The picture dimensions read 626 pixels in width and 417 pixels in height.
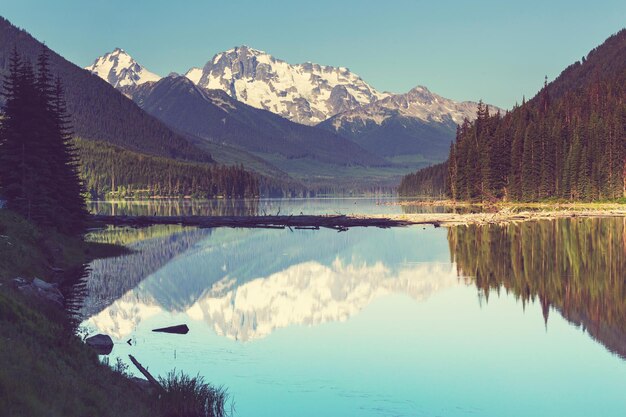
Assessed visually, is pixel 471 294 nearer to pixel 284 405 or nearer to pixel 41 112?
pixel 284 405

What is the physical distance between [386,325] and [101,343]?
1421 centimetres

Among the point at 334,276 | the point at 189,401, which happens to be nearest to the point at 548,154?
the point at 334,276

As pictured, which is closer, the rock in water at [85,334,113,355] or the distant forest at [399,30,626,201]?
the rock in water at [85,334,113,355]

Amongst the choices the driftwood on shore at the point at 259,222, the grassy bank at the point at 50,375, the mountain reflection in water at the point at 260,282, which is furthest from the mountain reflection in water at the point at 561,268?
the driftwood on shore at the point at 259,222

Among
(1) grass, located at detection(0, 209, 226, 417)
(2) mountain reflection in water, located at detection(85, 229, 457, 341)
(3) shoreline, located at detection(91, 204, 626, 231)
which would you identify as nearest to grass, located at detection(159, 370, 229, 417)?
(1) grass, located at detection(0, 209, 226, 417)

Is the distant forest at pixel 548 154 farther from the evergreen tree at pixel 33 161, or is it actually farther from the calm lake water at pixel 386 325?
the evergreen tree at pixel 33 161

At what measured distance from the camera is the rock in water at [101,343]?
27.0 meters

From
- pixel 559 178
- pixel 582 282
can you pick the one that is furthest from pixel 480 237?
pixel 559 178

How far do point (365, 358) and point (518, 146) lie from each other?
139172 mm

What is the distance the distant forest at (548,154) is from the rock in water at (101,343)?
12950cm

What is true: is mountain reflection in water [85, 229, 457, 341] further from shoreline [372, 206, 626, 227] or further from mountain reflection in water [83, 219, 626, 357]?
shoreline [372, 206, 626, 227]

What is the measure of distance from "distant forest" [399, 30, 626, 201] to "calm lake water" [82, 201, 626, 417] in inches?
3174

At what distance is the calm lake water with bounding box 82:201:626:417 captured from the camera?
2255 cm

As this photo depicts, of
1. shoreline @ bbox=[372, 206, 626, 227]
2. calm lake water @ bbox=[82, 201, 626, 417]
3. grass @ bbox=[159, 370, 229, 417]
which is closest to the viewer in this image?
grass @ bbox=[159, 370, 229, 417]
